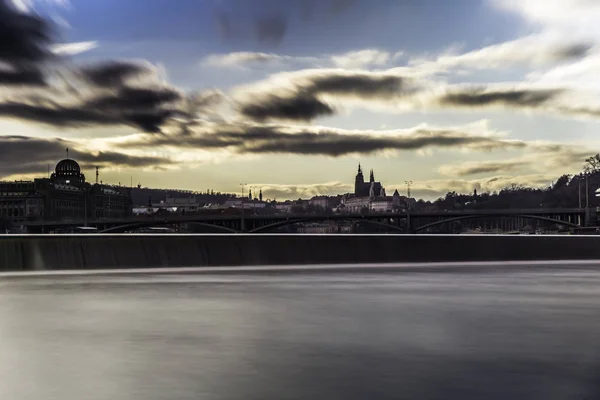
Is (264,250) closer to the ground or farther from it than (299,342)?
farther from it

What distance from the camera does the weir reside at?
23781mm

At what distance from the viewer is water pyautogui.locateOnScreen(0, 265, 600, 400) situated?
720 centimetres

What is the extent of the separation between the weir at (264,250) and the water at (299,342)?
565cm

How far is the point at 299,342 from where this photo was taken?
32.5 ft

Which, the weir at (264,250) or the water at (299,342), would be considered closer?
the water at (299,342)

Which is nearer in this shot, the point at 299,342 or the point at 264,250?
the point at 299,342

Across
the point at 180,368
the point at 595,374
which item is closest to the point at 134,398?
the point at 180,368

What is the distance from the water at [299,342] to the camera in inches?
284

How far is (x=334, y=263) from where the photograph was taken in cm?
2758

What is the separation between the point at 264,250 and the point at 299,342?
17.0 meters

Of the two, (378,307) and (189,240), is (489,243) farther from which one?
(378,307)

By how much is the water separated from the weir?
223 inches

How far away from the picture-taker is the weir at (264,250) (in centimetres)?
2378

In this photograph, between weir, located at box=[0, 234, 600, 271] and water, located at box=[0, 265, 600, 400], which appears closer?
water, located at box=[0, 265, 600, 400]
